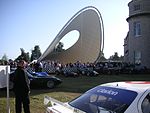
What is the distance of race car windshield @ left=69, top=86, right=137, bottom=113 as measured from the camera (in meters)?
4.75

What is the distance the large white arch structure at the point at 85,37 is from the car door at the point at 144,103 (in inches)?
1927

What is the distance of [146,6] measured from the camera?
37750 millimetres

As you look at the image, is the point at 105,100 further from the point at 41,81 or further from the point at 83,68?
the point at 83,68

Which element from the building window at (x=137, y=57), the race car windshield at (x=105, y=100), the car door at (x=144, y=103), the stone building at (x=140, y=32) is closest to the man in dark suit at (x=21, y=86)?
the race car windshield at (x=105, y=100)

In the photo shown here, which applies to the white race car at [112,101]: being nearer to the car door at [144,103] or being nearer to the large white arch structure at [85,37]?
the car door at [144,103]

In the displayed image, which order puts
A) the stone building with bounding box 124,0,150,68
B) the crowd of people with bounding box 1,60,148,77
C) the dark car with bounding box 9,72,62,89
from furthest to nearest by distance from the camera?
the stone building with bounding box 124,0,150,68 → the crowd of people with bounding box 1,60,148,77 → the dark car with bounding box 9,72,62,89

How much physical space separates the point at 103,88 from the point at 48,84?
39.9 ft

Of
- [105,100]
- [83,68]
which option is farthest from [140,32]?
[105,100]

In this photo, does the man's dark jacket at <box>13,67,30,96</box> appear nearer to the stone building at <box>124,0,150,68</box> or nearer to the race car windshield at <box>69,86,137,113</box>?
the race car windshield at <box>69,86,137,113</box>

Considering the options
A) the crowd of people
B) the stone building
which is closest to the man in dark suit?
the crowd of people

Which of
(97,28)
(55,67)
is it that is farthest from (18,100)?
(97,28)

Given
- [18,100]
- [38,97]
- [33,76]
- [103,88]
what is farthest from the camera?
[33,76]

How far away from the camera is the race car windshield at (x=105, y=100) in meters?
4.75

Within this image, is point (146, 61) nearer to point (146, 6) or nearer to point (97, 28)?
point (146, 6)
